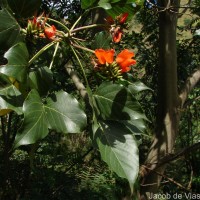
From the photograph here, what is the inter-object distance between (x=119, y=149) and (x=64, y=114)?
0.12 meters

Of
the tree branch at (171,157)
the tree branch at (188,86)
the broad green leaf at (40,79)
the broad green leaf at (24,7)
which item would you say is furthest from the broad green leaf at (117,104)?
the tree branch at (188,86)

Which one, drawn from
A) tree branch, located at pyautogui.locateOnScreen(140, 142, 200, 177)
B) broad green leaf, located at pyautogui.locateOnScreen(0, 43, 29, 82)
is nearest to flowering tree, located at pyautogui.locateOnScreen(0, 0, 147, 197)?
broad green leaf, located at pyautogui.locateOnScreen(0, 43, 29, 82)

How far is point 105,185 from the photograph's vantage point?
2.23 meters

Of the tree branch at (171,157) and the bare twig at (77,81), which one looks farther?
the bare twig at (77,81)

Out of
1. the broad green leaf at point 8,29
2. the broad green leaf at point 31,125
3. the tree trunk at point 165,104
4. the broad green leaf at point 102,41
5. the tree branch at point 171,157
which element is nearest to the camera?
the broad green leaf at point 31,125

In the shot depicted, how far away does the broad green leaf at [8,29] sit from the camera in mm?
643

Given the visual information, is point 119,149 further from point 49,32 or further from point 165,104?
point 165,104

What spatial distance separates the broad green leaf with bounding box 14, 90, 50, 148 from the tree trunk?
3.59ft

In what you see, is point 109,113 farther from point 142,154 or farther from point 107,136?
point 142,154

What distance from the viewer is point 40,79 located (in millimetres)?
621

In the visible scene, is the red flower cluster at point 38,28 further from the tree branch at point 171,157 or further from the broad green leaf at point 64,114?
the tree branch at point 171,157

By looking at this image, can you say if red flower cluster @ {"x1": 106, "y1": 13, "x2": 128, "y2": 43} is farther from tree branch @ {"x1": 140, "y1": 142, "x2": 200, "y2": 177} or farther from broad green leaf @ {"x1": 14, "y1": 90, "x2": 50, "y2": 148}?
tree branch @ {"x1": 140, "y1": 142, "x2": 200, "y2": 177}

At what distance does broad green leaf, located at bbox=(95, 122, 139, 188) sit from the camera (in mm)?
573

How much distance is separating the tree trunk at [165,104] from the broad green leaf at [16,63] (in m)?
1.10
